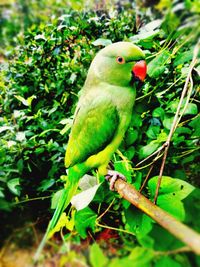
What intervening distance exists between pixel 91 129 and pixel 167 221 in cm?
50

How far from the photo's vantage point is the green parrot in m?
0.84

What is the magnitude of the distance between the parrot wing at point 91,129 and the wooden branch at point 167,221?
16 cm

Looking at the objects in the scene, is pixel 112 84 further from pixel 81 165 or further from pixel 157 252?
pixel 157 252

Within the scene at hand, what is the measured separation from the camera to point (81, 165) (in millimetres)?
928

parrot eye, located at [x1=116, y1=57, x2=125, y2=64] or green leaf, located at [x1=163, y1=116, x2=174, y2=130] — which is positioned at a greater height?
parrot eye, located at [x1=116, y1=57, x2=125, y2=64]

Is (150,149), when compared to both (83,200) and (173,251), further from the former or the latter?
(173,251)

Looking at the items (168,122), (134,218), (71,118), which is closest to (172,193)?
(134,218)

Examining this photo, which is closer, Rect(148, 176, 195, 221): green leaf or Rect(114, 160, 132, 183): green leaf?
Rect(148, 176, 195, 221): green leaf

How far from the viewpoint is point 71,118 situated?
106cm

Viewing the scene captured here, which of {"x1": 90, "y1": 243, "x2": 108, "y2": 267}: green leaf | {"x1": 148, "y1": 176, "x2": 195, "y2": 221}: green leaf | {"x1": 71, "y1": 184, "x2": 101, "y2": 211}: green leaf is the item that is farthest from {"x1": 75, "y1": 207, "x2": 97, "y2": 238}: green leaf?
{"x1": 90, "y1": 243, "x2": 108, "y2": 267}: green leaf

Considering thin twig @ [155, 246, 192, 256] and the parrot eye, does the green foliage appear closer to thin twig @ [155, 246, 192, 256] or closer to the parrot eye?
the parrot eye

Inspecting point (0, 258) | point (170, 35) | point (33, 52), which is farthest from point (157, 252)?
point (33, 52)

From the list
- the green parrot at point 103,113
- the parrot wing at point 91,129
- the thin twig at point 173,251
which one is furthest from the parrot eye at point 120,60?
the thin twig at point 173,251

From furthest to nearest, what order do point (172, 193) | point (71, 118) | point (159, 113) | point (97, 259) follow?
1. point (71, 118)
2. point (159, 113)
3. point (172, 193)
4. point (97, 259)
